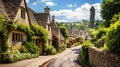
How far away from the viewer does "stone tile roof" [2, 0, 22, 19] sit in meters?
28.8

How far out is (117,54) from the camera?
1173 cm

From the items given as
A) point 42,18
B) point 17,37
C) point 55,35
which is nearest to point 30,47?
point 17,37

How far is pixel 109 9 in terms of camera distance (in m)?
29.4

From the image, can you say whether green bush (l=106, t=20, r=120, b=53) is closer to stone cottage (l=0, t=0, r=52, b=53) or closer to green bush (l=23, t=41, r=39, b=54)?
stone cottage (l=0, t=0, r=52, b=53)

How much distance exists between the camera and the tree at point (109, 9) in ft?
94.1

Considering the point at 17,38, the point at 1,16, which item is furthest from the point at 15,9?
the point at 1,16

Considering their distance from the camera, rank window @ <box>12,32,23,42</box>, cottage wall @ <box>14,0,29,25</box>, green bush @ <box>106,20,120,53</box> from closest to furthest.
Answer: green bush @ <box>106,20,120,53</box> → window @ <box>12,32,23,42</box> → cottage wall @ <box>14,0,29,25</box>

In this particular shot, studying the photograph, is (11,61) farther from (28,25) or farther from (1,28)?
(28,25)

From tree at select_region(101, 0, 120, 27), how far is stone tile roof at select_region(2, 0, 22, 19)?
1140 centimetres

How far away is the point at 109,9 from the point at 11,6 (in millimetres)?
12813

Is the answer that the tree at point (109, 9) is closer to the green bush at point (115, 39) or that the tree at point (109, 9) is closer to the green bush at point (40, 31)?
the green bush at point (40, 31)

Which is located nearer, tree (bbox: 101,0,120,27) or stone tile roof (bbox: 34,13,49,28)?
tree (bbox: 101,0,120,27)

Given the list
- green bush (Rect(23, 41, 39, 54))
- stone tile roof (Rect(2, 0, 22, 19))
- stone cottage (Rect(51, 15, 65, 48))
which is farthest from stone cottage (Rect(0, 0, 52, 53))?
stone cottage (Rect(51, 15, 65, 48))

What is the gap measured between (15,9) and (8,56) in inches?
329
